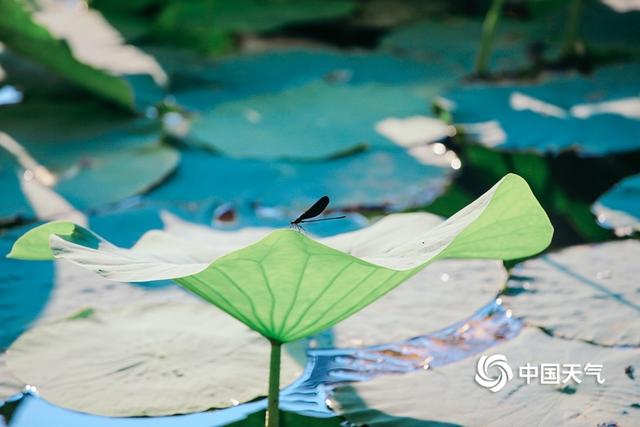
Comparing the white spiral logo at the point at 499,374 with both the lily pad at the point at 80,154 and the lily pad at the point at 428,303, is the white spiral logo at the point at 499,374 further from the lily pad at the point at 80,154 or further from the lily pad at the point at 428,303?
the lily pad at the point at 80,154

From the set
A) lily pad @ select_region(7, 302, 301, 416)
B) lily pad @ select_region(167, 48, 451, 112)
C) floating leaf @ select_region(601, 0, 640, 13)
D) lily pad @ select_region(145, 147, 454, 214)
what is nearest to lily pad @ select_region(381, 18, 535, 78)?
lily pad @ select_region(167, 48, 451, 112)

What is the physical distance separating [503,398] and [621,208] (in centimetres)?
91

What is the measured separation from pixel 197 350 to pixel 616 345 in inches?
30.0

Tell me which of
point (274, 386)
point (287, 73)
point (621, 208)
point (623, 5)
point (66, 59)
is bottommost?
point (274, 386)

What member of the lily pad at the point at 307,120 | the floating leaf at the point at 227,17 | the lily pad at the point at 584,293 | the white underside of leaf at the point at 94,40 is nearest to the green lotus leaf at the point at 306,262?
the lily pad at the point at 584,293

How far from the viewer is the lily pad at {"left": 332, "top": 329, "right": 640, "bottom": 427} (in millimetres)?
1494

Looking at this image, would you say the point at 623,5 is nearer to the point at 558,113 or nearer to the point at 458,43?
the point at 458,43

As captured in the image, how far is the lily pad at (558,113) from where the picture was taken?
2734 mm

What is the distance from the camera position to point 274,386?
57.4 inches

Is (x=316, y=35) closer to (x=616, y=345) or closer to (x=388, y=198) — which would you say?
(x=388, y=198)

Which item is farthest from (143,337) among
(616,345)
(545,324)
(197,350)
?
(616,345)

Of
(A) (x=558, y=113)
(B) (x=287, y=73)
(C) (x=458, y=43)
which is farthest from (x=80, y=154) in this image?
(C) (x=458, y=43)

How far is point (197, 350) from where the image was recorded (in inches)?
68.9

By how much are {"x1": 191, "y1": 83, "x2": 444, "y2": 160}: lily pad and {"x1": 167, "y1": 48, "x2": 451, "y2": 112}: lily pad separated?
0.13 m
